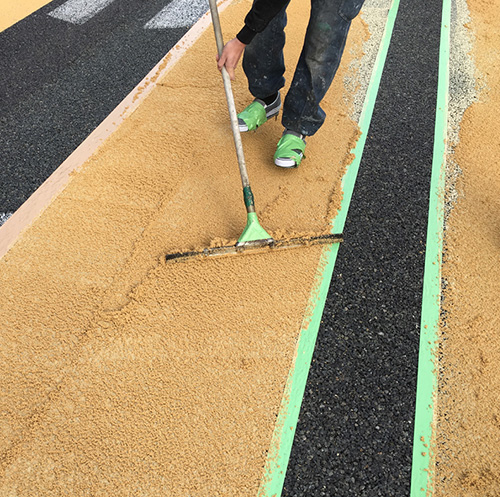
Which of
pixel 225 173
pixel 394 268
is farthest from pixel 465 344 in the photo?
pixel 225 173

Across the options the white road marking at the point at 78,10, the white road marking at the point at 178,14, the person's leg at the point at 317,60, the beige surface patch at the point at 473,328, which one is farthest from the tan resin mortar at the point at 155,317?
the white road marking at the point at 78,10

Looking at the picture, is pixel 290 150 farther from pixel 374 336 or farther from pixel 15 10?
pixel 15 10

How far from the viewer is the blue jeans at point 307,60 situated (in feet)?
9.16

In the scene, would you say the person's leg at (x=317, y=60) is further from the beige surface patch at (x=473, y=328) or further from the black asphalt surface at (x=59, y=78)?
the black asphalt surface at (x=59, y=78)

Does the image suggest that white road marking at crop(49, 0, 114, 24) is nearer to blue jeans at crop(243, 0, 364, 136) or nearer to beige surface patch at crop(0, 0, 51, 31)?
beige surface patch at crop(0, 0, 51, 31)

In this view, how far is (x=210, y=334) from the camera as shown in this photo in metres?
2.44

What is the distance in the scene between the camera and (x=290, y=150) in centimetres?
331

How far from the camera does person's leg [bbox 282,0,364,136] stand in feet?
9.09

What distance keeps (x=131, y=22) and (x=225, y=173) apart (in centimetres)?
285

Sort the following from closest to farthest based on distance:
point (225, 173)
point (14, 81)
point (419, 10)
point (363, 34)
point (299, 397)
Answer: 1. point (299, 397)
2. point (225, 173)
3. point (14, 81)
4. point (363, 34)
5. point (419, 10)

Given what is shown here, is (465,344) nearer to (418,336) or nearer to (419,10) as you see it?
(418,336)

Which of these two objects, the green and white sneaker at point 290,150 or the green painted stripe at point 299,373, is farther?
the green and white sneaker at point 290,150

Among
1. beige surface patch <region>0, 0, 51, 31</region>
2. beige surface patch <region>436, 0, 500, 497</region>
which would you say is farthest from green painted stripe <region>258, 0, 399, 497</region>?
beige surface patch <region>0, 0, 51, 31</region>

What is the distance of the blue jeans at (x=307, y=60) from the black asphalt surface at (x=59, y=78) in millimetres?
1374
